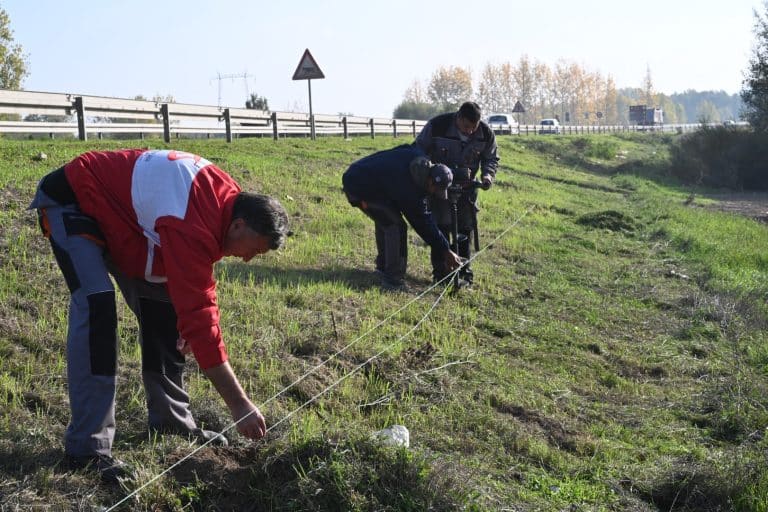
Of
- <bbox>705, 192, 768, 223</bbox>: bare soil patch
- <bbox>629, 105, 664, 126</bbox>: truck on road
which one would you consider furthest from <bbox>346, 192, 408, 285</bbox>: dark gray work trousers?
<bbox>629, 105, 664, 126</bbox>: truck on road

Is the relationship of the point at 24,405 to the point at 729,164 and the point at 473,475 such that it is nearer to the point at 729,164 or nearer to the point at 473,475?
the point at 473,475

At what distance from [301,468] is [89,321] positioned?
122 cm

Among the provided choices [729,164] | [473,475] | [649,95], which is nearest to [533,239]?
[473,475]

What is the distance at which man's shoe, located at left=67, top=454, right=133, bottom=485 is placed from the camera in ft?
12.1

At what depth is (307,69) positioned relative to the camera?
20781mm

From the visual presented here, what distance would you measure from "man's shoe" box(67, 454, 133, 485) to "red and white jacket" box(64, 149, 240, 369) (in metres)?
0.83

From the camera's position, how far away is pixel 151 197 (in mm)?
3424

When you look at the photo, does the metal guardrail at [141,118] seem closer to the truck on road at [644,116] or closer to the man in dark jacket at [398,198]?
the man in dark jacket at [398,198]

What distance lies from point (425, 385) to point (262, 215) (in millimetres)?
2626

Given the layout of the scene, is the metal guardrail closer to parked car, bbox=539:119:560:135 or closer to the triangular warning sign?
the triangular warning sign

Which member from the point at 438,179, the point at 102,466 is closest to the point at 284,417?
the point at 102,466

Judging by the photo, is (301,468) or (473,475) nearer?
(301,468)

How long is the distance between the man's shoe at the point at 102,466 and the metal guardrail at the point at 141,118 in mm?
9904

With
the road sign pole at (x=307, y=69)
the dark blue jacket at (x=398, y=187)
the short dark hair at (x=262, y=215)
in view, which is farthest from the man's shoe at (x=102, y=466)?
the road sign pole at (x=307, y=69)
